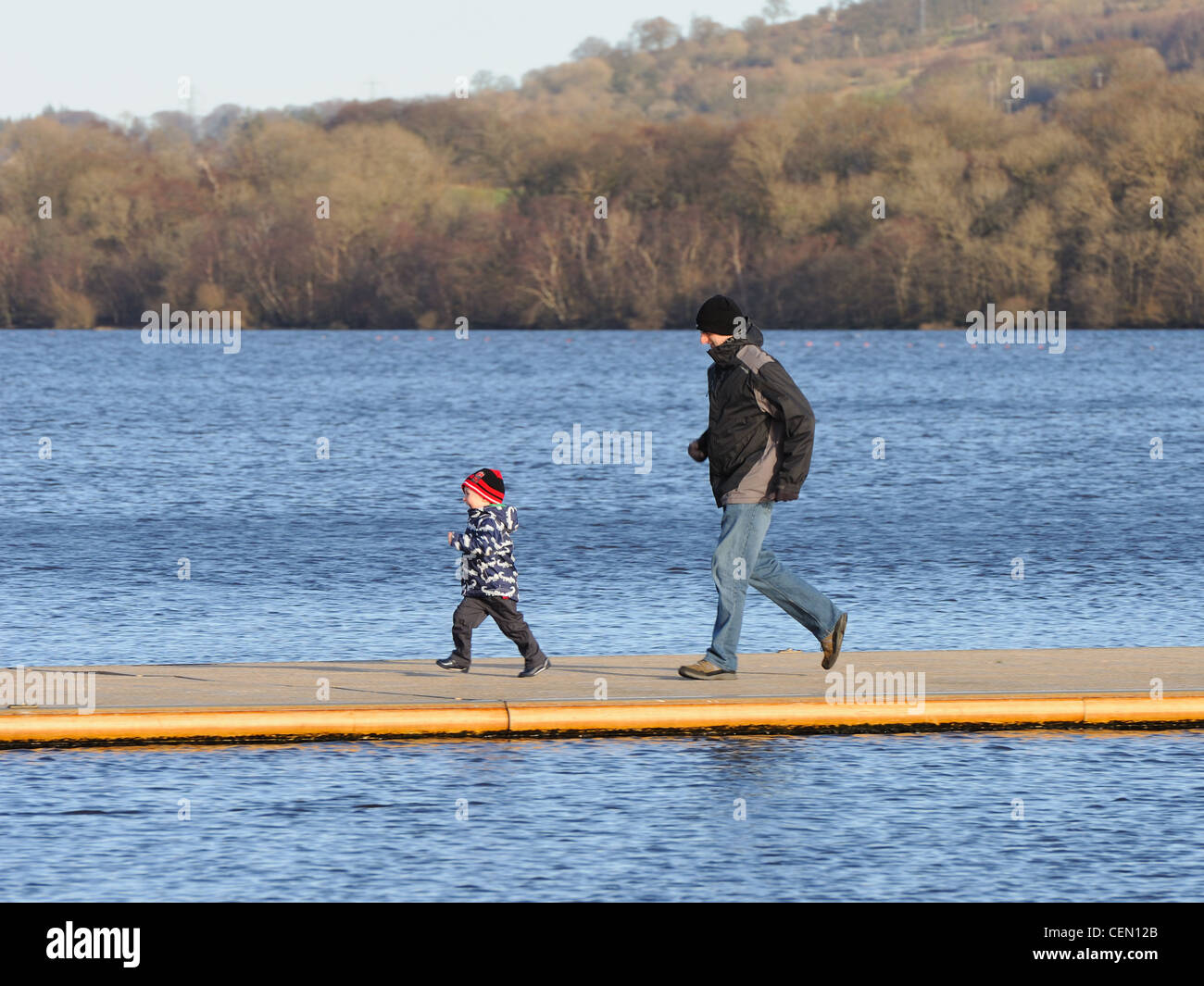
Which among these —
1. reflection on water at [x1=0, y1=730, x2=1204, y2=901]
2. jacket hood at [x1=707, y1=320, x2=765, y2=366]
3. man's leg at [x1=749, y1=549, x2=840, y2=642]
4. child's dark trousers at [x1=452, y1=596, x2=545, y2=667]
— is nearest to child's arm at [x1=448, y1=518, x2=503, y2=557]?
child's dark trousers at [x1=452, y1=596, x2=545, y2=667]

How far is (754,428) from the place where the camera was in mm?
11047

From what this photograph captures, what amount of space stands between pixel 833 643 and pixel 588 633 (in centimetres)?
491

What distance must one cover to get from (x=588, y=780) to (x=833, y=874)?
186 cm

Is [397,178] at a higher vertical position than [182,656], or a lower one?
higher

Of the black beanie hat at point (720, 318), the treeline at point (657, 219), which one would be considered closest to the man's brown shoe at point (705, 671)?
the black beanie hat at point (720, 318)

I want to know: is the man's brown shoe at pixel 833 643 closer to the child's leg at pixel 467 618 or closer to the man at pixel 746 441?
the man at pixel 746 441

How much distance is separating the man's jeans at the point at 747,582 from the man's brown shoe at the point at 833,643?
3cm

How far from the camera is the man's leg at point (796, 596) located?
11.5 meters

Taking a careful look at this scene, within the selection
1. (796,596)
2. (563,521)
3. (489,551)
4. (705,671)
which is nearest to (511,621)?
(489,551)

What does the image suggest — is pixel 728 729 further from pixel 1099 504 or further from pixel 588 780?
pixel 1099 504

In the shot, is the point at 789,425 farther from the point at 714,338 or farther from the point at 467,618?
the point at 467,618

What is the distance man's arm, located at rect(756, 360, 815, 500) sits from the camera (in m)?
10.9

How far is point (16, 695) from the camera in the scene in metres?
11.4
